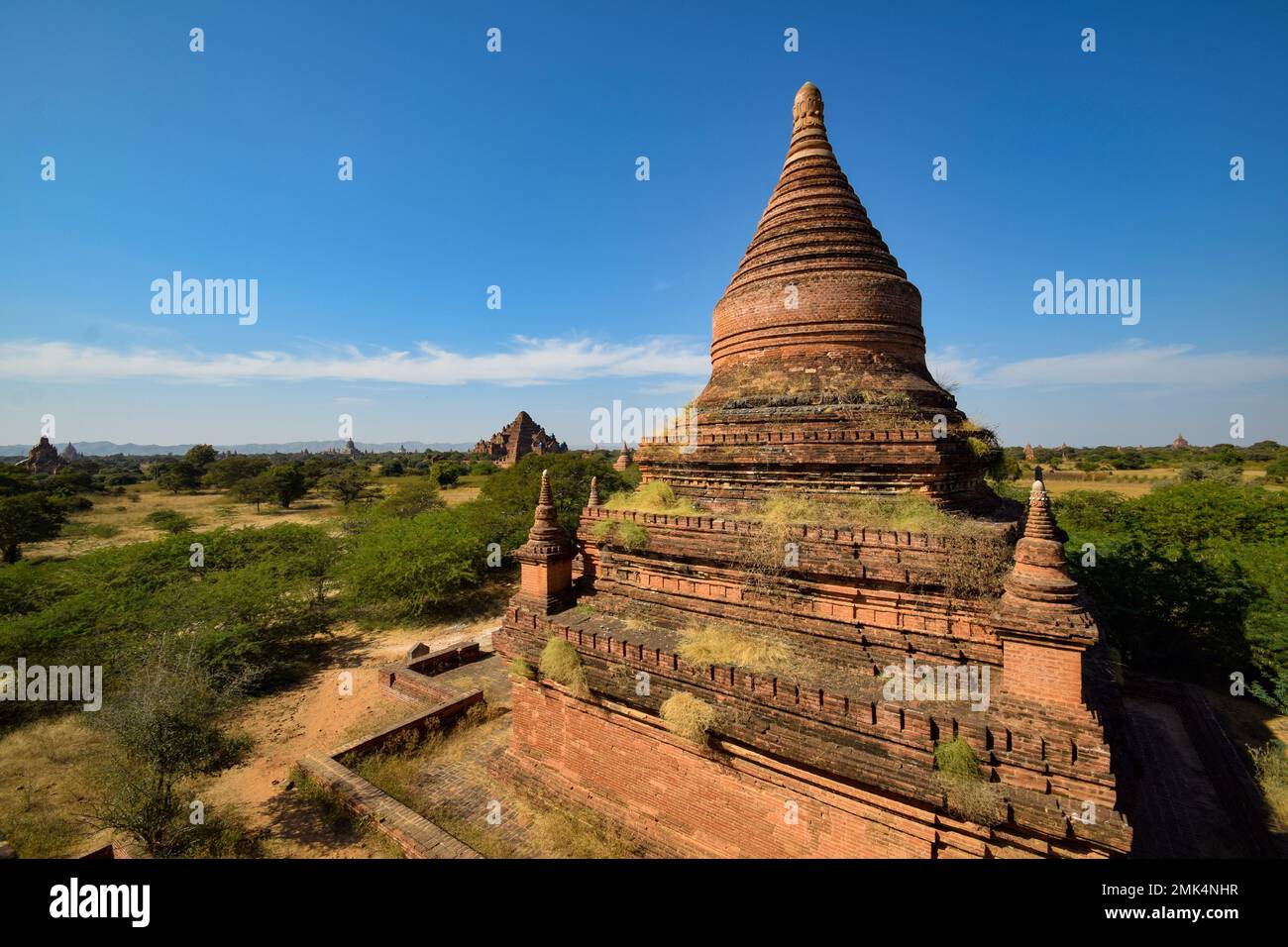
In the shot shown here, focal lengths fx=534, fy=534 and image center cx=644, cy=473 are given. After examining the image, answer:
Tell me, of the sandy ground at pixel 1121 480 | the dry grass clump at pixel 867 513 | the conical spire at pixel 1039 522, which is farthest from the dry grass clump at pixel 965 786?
the sandy ground at pixel 1121 480

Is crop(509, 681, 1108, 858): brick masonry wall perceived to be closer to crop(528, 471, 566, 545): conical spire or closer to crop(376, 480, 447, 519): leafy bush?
crop(528, 471, 566, 545): conical spire

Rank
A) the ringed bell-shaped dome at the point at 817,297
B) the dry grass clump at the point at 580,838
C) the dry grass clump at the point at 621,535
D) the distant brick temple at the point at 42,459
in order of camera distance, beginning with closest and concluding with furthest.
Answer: the dry grass clump at the point at 580,838 → the dry grass clump at the point at 621,535 → the ringed bell-shaped dome at the point at 817,297 → the distant brick temple at the point at 42,459

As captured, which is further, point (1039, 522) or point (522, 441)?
point (522, 441)

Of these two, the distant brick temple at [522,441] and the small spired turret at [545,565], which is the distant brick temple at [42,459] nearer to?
the distant brick temple at [522,441]

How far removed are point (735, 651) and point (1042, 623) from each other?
3.85 meters

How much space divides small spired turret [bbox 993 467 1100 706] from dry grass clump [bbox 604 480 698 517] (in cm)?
509

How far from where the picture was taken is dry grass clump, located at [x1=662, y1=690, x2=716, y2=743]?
739cm

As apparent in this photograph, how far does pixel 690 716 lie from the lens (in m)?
7.44

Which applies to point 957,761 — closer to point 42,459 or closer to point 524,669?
point 524,669

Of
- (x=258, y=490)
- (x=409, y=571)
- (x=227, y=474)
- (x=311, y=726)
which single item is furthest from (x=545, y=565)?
(x=227, y=474)

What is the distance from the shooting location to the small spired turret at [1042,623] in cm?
592

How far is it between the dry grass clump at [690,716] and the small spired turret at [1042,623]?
3663mm
